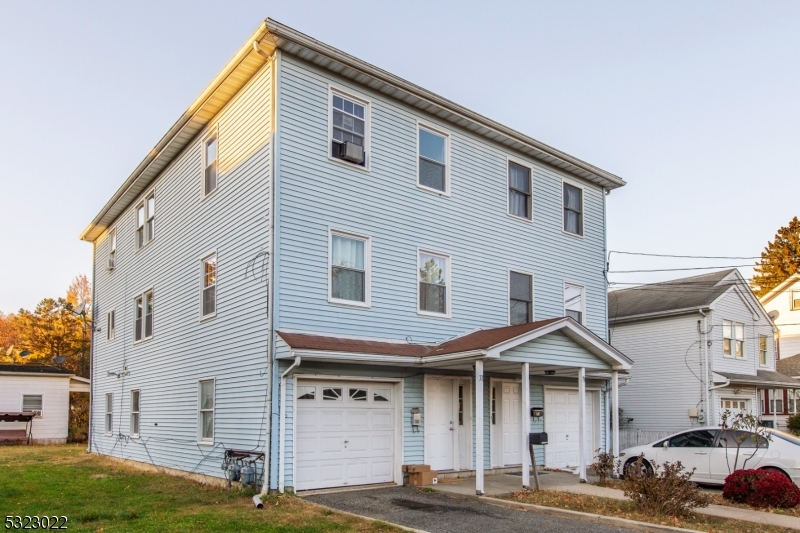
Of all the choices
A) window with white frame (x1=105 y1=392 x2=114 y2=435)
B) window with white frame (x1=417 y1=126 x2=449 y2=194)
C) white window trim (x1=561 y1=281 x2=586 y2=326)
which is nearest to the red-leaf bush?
white window trim (x1=561 y1=281 x2=586 y2=326)

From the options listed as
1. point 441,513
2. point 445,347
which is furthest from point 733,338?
Answer: point 441,513

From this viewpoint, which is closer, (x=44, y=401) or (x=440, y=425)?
(x=440, y=425)

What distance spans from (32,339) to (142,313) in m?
25.9

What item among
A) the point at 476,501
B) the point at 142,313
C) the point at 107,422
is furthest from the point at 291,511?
the point at 107,422

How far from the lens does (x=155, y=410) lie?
18797 millimetres

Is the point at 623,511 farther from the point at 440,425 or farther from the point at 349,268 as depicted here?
the point at 349,268

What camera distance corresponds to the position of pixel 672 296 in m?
29.4

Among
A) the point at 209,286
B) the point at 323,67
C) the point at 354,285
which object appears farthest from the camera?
the point at 209,286

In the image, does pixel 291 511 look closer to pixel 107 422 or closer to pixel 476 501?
pixel 476 501

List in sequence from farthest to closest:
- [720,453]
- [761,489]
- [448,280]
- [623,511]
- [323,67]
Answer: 1. [448,280]
2. [720,453]
3. [323,67]
4. [761,489]
5. [623,511]

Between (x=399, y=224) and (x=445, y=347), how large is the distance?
9.50 feet

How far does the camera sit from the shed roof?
1097 inches

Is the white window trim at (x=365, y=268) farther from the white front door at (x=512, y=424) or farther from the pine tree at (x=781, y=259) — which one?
the pine tree at (x=781, y=259)

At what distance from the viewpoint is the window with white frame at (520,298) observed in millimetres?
18094
